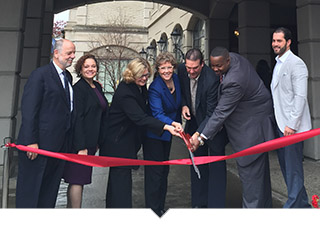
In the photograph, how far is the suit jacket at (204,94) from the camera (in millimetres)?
3326

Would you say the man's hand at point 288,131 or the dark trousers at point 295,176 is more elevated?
the man's hand at point 288,131

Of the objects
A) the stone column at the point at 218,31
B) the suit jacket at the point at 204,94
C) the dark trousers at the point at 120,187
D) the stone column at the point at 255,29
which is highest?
the stone column at the point at 218,31

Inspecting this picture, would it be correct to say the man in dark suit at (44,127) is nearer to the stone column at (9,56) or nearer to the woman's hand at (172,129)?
the woman's hand at (172,129)

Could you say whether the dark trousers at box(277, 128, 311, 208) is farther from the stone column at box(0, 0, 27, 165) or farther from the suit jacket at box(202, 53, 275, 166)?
the stone column at box(0, 0, 27, 165)

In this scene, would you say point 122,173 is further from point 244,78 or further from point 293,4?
point 293,4

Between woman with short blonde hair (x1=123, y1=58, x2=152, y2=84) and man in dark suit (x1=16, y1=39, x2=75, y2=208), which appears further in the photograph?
woman with short blonde hair (x1=123, y1=58, x2=152, y2=84)

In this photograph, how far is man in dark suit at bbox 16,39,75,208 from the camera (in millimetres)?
2658

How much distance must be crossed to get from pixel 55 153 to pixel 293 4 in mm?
11272

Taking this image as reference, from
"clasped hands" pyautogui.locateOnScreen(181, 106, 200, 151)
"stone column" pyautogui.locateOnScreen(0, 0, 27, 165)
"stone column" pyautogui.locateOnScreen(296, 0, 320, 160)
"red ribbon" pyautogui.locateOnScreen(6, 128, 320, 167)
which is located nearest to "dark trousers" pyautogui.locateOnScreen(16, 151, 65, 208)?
"red ribbon" pyautogui.locateOnScreen(6, 128, 320, 167)

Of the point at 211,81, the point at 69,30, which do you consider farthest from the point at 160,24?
the point at 211,81

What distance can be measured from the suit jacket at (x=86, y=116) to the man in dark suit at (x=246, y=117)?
124cm

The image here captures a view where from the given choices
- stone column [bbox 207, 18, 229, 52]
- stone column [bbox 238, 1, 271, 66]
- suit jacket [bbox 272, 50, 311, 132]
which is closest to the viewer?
suit jacket [bbox 272, 50, 311, 132]

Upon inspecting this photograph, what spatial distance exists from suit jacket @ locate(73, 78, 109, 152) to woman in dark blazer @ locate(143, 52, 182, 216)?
0.67 m

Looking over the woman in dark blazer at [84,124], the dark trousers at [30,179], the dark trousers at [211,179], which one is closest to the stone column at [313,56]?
the dark trousers at [211,179]
